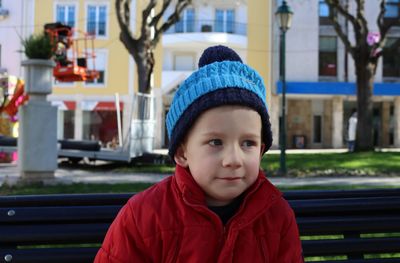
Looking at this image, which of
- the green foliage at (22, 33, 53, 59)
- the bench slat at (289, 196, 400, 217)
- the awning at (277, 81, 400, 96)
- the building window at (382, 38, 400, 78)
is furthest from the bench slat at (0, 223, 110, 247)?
the building window at (382, 38, 400, 78)

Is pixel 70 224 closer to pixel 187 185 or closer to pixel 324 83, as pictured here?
pixel 187 185

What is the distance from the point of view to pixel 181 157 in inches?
70.1

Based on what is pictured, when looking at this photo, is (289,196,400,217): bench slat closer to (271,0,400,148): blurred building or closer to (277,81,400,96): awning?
(277,81,400,96): awning

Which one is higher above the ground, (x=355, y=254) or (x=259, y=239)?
(x=259, y=239)

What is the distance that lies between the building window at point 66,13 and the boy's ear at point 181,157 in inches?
1150

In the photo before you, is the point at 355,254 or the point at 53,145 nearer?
the point at 355,254

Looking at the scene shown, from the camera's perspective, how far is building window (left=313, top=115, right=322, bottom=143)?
94.7 ft

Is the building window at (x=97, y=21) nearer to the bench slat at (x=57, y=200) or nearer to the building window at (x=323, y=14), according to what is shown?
the building window at (x=323, y=14)

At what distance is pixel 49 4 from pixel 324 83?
16.7 metres

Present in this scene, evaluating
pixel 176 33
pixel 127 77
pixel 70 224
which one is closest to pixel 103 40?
pixel 127 77

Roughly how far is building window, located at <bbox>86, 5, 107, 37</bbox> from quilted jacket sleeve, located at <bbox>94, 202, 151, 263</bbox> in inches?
1125

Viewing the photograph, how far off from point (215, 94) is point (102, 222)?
0.91 m

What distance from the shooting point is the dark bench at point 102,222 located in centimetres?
210

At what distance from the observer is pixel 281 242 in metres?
1.76
